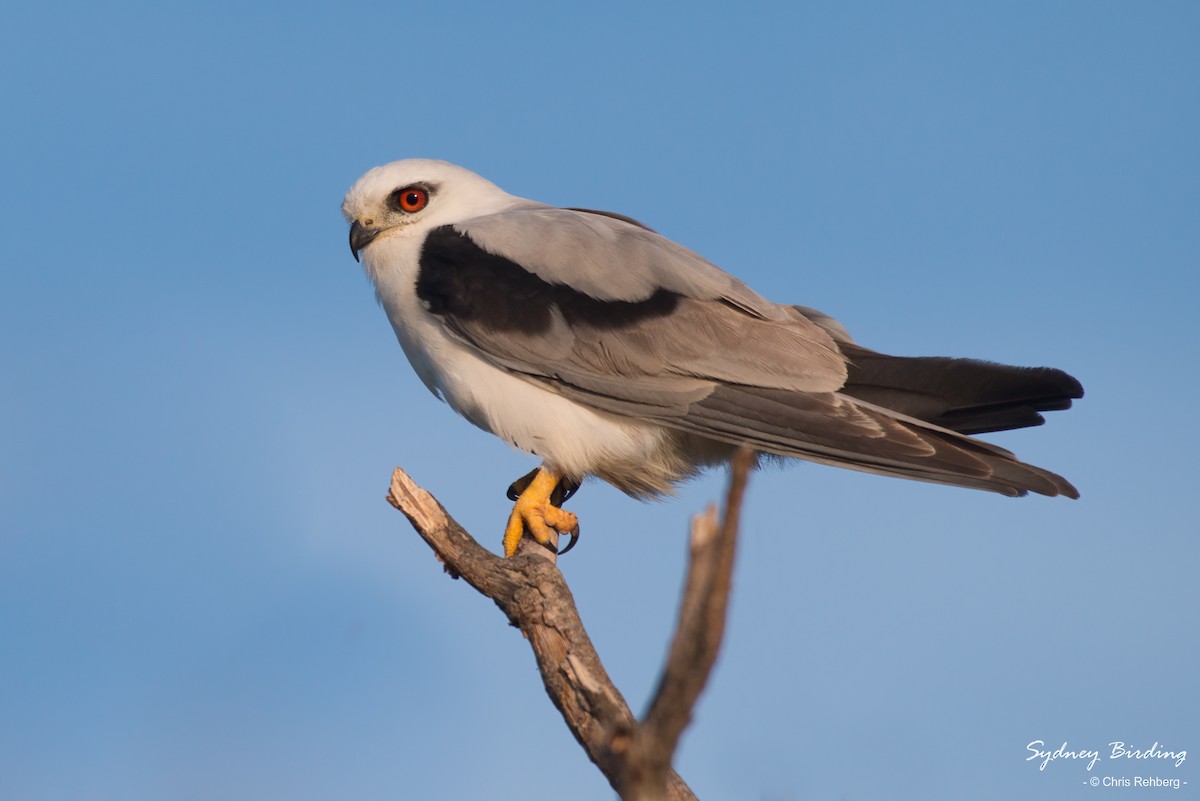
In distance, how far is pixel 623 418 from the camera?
5566 millimetres

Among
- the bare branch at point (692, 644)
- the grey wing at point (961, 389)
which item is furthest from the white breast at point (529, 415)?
the bare branch at point (692, 644)

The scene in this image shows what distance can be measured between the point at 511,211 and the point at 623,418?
131 centimetres

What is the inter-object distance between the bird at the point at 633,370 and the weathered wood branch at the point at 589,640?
0.60 meters

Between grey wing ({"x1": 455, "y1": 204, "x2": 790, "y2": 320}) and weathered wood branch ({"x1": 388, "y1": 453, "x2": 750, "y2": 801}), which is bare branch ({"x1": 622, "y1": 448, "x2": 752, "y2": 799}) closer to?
weathered wood branch ({"x1": 388, "y1": 453, "x2": 750, "y2": 801})

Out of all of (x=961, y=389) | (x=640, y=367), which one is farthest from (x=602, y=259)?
(x=961, y=389)

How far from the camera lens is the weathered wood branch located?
2.43m

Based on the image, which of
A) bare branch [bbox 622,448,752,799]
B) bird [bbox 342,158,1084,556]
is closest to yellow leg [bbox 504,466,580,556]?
bird [bbox 342,158,1084,556]

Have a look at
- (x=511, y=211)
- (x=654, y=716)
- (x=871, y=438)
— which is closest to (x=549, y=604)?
(x=871, y=438)

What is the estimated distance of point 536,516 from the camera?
5.57 m

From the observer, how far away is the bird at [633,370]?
5.42 m

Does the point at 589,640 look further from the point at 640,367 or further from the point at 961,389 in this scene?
the point at 961,389

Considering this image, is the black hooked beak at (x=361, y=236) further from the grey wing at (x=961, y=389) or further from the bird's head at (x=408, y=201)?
the grey wing at (x=961, y=389)

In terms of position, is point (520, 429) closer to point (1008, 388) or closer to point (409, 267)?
point (409, 267)

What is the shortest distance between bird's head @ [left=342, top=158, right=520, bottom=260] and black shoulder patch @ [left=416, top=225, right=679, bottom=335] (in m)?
0.59
